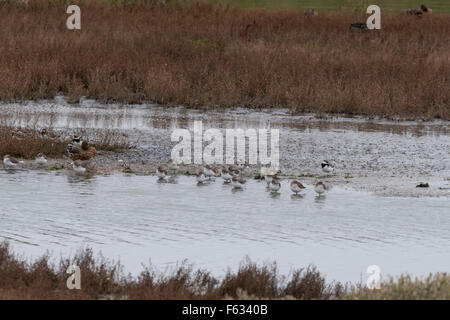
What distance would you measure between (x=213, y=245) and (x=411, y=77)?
14767 mm

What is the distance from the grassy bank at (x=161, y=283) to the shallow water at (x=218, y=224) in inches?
29.3

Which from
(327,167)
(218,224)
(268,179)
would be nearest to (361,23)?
(327,167)

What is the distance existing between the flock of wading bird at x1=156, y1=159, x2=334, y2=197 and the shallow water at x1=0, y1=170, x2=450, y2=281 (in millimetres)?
148

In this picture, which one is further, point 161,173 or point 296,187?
point 161,173

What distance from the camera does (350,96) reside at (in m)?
23.5

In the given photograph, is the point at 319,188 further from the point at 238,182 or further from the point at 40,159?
the point at 40,159

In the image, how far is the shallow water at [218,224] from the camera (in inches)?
424

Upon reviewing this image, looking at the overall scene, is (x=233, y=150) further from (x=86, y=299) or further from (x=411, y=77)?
(x=86, y=299)

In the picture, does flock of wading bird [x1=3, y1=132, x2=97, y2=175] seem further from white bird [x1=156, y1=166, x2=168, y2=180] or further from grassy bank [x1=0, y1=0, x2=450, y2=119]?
grassy bank [x1=0, y1=0, x2=450, y2=119]

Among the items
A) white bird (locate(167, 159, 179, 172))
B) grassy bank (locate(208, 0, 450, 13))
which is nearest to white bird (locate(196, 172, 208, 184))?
white bird (locate(167, 159, 179, 172))

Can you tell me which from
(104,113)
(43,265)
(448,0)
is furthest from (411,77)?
(448,0)

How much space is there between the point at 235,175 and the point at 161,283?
21.8ft

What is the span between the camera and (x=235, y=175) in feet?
50.4

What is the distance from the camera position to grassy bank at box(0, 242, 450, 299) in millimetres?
8405
